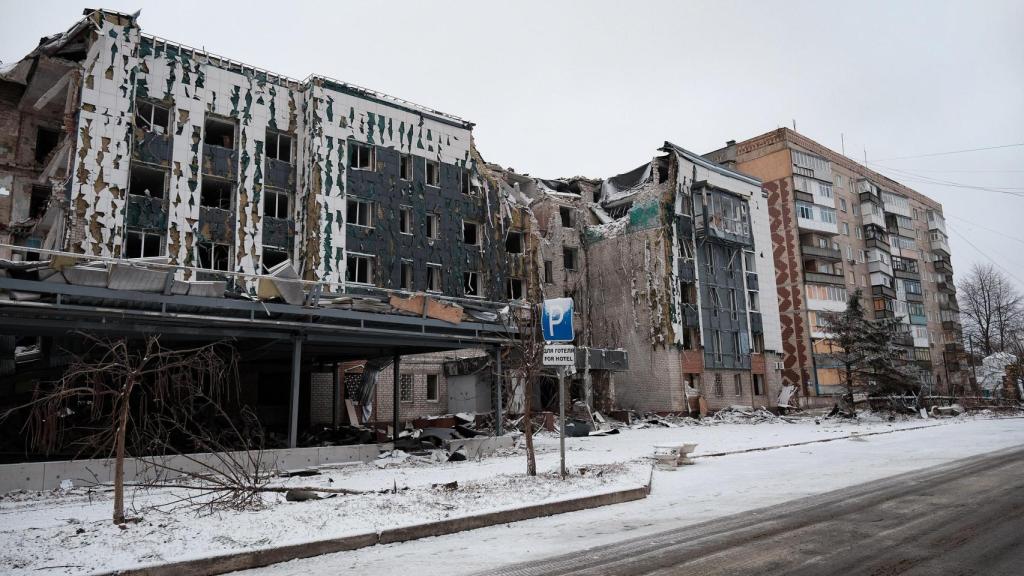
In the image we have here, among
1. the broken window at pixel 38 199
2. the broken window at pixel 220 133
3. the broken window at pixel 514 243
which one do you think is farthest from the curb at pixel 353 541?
the broken window at pixel 38 199

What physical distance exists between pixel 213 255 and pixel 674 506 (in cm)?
2414

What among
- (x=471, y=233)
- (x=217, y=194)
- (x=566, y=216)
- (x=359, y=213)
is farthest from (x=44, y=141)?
(x=566, y=216)

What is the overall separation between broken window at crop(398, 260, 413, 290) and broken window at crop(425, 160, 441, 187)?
15.8 feet

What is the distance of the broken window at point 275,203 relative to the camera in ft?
98.6

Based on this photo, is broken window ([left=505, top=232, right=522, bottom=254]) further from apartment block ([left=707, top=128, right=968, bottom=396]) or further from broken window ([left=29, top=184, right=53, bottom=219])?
apartment block ([left=707, top=128, right=968, bottom=396])

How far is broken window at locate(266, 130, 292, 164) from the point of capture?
30703 mm

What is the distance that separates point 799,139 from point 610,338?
3221 centimetres

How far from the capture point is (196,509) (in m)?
9.14

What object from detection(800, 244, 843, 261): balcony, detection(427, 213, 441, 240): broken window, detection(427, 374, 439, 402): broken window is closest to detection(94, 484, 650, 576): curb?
detection(427, 374, 439, 402): broken window

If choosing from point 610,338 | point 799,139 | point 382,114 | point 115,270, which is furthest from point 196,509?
point 799,139

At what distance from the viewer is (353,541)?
741cm

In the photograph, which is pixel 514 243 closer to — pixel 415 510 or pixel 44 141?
pixel 44 141

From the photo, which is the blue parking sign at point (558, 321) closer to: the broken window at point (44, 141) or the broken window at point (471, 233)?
the broken window at point (471, 233)

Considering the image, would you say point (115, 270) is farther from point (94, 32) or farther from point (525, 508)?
point (94, 32)
